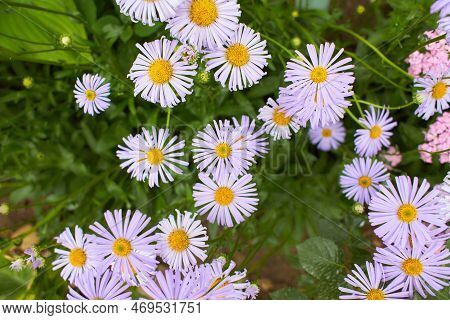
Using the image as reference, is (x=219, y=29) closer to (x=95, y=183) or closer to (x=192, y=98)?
(x=192, y=98)

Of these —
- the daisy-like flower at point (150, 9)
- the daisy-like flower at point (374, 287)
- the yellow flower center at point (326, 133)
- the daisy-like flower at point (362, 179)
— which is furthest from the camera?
the yellow flower center at point (326, 133)

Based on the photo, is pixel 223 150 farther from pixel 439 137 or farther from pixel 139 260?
pixel 439 137

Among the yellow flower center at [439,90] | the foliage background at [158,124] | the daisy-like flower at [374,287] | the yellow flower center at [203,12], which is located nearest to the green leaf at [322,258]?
the foliage background at [158,124]

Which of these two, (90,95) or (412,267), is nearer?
(412,267)

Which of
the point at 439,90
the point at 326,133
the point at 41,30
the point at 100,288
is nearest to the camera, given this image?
the point at 100,288

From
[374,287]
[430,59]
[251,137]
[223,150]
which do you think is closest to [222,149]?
[223,150]

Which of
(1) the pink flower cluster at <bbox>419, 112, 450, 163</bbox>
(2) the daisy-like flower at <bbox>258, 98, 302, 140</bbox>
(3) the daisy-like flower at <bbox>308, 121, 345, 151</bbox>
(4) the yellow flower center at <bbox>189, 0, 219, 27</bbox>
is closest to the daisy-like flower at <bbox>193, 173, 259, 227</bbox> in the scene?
(2) the daisy-like flower at <bbox>258, 98, 302, 140</bbox>

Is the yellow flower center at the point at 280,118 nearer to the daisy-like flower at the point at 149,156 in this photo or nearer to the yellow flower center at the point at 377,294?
the daisy-like flower at the point at 149,156
